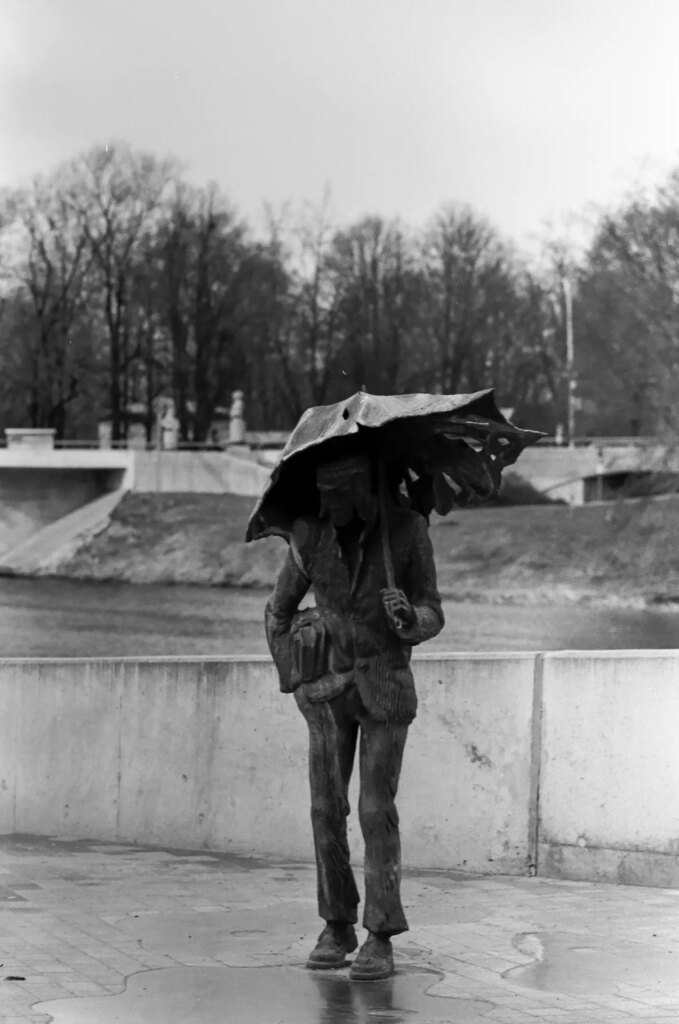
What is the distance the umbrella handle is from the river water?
22.3 m

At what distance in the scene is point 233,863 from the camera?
830 centimetres

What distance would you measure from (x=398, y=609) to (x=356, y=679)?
13.0 inches

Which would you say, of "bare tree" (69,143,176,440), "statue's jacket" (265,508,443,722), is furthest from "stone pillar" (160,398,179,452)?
"statue's jacket" (265,508,443,722)

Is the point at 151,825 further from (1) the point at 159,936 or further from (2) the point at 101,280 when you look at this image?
(2) the point at 101,280

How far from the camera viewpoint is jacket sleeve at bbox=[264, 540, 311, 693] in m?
5.74

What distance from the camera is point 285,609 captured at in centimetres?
580

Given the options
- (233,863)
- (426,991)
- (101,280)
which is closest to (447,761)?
(233,863)

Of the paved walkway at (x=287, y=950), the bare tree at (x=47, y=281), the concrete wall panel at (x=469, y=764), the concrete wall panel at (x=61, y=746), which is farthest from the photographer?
the bare tree at (x=47, y=281)

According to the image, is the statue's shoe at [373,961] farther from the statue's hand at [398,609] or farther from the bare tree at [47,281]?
the bare tree at [47,281]

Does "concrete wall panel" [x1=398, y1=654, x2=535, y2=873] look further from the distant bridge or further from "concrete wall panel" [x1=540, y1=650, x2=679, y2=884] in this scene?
the distant bridge

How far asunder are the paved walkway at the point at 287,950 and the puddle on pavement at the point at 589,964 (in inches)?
0.4

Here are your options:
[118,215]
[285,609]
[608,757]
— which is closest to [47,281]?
[118,215]

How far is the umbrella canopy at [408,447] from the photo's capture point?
5523 mm

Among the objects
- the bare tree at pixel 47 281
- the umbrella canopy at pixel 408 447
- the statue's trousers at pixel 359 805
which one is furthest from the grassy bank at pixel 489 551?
the statue's trousers at pixel 359 805
